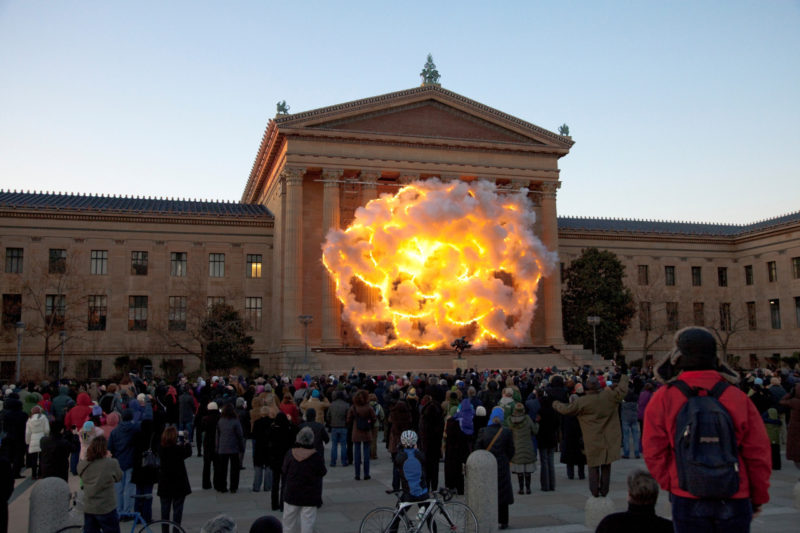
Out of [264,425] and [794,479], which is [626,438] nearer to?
[794,479]

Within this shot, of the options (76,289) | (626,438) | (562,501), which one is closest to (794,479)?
(626,438)

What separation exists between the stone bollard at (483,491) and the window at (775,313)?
54265 mm

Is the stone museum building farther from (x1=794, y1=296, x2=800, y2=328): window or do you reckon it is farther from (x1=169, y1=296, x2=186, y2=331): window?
(x1=794, y1=296, x2=800, y2=328): window

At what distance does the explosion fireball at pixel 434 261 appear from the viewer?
41594 millimetres

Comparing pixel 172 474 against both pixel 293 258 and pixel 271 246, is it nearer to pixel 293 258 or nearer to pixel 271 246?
pixel 293 258

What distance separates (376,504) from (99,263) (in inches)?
1561

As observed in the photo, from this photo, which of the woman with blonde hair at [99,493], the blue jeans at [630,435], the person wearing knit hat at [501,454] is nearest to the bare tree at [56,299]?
the blue jeans at [630,435]

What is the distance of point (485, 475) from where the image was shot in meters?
10.0

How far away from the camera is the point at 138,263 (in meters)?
48.2

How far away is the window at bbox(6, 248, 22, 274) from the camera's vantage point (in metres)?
45.9

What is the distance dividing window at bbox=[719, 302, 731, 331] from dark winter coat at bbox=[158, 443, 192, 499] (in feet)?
185

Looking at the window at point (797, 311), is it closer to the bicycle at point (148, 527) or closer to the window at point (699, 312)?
the window at point (699, 312)

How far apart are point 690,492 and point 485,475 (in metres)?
5.73

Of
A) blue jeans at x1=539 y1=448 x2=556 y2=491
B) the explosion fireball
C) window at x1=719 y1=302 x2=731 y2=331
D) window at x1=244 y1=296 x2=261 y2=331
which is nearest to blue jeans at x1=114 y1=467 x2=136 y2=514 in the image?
blue jeans at x1=539 y1=448 x2=556 y2=491
